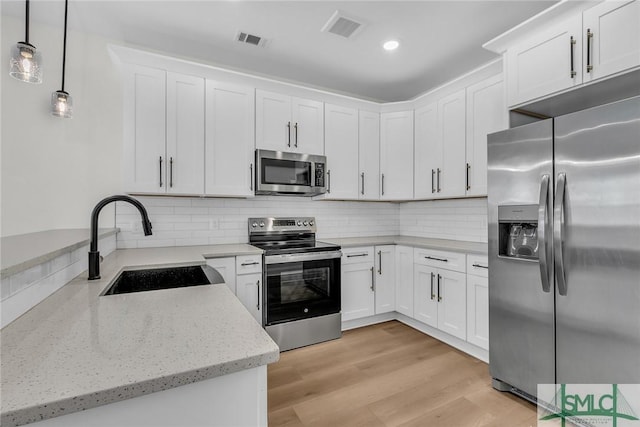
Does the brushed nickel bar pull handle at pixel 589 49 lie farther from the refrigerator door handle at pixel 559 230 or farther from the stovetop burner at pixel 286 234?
the stovetop burner at pixel 286 234

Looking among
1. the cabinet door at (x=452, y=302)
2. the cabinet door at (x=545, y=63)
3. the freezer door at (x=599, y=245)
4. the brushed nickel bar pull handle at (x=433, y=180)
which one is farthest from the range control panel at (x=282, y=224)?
the freezer door at (x=599, y=245)

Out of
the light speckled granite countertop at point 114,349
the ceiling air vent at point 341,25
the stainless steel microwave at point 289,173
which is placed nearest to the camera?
the light speckled granite countertop at point 114,349

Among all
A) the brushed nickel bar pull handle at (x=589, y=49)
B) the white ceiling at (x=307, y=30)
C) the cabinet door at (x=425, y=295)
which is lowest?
the cabinet door at (x=425, y=295)

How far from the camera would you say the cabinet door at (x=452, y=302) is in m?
2.67

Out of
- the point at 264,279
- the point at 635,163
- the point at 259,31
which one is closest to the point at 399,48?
the point at 259,31

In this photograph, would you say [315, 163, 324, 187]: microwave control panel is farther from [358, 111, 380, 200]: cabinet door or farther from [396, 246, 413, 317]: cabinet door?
[396, 246, 413, 317]: cabinet door

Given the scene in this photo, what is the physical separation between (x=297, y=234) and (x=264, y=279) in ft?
2.71

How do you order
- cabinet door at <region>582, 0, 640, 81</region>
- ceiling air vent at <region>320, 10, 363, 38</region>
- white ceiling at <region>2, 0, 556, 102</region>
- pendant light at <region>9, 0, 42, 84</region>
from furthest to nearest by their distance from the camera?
ceiling air vent at <region>320, 10, 363, 38</region>, white ceiling at <region>2, 0, 556, 102</region>, cabinet door at <region>582, 0, 640, 81</region>, pendant light at <region>9, 0, 42, 84</region>

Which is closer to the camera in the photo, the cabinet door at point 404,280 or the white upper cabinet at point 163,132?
the white upper cabinet at point 163,132

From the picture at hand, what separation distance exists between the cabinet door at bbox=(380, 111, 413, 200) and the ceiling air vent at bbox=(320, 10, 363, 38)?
1.24 m

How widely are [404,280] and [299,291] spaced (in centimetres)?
118

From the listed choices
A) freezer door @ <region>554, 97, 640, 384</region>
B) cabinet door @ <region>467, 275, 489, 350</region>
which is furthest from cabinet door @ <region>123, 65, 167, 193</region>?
freezer door @ <region>554, 97, 640, 384</region>

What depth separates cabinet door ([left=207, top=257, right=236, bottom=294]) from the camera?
2.49 meters

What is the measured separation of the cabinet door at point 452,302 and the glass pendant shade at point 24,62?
10.3 feet
